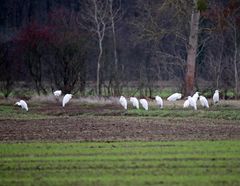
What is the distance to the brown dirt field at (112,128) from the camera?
2078cm

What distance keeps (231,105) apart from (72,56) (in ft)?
39.4

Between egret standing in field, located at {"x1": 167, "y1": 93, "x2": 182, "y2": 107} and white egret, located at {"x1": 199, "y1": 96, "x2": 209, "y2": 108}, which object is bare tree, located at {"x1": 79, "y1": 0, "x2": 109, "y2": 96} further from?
white egret, located at {"x1": 199, "y1": 96, "x2": 209, "y2": 108}

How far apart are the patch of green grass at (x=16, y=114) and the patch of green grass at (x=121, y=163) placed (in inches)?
392

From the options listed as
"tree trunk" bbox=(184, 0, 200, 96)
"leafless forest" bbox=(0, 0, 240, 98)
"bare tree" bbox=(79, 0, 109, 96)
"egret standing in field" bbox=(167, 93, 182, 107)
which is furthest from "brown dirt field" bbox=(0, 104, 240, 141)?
"bare tree" bbox=(79, 0, 109, 96)

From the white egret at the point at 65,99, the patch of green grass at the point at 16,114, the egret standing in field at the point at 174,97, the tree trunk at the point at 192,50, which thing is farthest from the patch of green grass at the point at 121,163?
the tree trunk at the point at 192,50

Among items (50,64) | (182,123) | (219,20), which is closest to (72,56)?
(50,64)

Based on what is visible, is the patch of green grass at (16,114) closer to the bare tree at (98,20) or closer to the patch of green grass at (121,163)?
the bare tree at (98,20)

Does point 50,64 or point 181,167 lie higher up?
point 50,64

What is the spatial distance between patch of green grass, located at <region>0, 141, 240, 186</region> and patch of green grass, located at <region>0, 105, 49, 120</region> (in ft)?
32.6

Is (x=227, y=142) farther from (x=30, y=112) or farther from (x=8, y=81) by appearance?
(x=8, y=81)

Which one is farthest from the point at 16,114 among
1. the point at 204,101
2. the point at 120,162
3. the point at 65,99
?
the point at 120,162

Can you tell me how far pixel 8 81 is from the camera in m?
40.7

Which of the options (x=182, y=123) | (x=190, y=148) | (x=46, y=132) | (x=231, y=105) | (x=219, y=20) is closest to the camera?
(x=190, y=148)

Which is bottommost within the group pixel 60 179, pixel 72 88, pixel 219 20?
pixel 60 179
